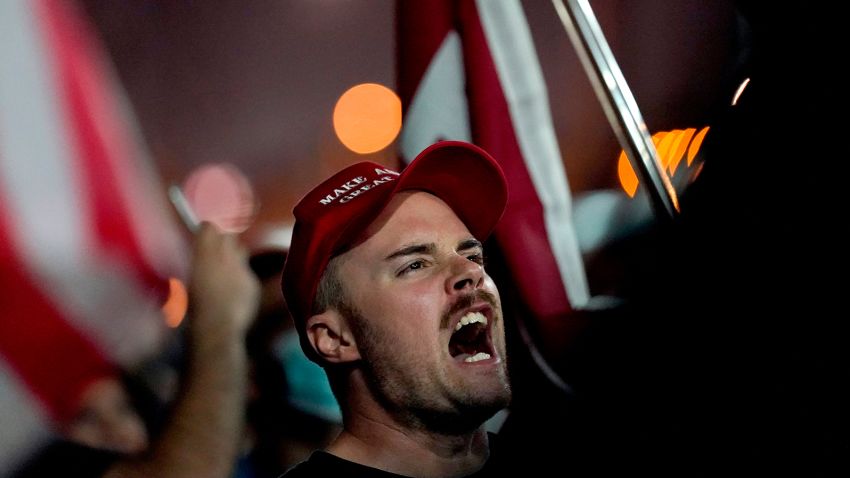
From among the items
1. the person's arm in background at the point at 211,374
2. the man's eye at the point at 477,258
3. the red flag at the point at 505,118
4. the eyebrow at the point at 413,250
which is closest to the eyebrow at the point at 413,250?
the eyebrow at the point at 413,250

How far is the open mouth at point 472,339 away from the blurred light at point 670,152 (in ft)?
2.39

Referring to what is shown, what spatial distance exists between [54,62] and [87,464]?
3.05ft

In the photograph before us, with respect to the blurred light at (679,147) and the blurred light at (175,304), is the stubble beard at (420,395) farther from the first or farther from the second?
the blurred light at (679,147)

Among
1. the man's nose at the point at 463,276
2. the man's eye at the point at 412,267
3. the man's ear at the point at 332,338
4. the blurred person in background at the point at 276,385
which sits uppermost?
the man's eye at the point at 412,267

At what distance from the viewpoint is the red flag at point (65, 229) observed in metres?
1.61

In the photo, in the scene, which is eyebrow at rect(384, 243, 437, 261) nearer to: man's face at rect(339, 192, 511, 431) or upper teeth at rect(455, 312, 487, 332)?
man's face at rect(339, 192, 511, 431)

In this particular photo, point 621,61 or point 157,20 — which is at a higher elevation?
point 157,20

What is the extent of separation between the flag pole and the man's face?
0.57 metres

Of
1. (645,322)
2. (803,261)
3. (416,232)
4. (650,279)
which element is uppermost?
(416,232)

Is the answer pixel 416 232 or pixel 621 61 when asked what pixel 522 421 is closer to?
pixel 416 232

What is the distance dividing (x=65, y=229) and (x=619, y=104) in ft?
4.70

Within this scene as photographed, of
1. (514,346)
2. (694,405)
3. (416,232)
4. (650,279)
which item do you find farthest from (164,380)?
(650,279)

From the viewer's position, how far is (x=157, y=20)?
2076mm

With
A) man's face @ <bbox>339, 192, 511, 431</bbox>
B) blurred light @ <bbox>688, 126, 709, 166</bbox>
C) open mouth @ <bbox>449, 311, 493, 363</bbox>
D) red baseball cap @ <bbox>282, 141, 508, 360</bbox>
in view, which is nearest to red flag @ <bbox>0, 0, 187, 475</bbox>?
red baseball cap @ <bbox>282, 141, 508, 360</bbox>
